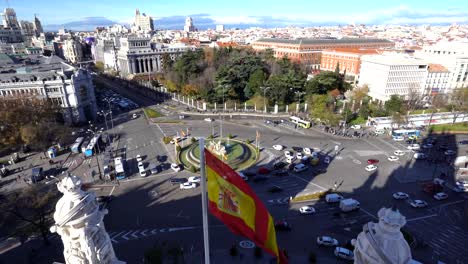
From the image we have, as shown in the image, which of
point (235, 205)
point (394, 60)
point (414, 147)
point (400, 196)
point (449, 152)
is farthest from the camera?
point (394, 60)

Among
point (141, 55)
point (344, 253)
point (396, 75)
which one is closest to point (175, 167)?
point (344, 253)

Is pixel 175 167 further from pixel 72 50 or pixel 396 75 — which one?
pixel 72 50

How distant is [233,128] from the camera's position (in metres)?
48.8

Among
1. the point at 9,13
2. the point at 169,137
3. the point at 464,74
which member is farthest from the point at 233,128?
the point at 9,13

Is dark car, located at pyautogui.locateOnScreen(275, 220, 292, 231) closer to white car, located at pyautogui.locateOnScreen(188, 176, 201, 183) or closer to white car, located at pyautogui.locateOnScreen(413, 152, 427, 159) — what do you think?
white car, located at pyautogui.locateOnScreen(188, 176, 201, 183)

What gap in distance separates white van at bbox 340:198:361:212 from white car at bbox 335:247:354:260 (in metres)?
5.46

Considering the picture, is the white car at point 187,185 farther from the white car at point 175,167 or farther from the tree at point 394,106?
the tree at point 394,106

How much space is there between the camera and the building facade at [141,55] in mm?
93312

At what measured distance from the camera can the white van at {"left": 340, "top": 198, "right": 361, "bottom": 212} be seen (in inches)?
1025

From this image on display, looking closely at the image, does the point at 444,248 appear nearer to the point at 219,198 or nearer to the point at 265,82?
the point at 219,198

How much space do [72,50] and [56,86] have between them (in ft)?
306

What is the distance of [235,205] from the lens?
816 centimetres

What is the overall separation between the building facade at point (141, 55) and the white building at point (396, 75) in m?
61.7

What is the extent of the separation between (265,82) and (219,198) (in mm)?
55629
